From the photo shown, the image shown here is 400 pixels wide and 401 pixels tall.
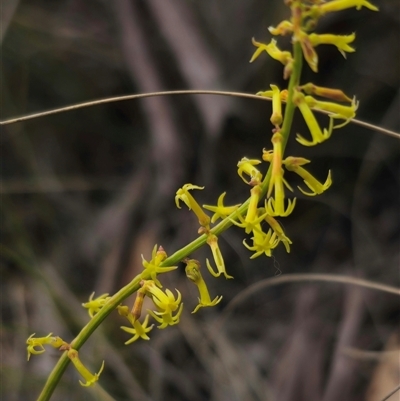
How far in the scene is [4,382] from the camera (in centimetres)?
137

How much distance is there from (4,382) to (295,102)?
1100 millimetres

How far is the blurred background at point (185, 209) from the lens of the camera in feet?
5.01

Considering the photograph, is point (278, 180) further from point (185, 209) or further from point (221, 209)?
point (185, 209)

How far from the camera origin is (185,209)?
5.88 ft

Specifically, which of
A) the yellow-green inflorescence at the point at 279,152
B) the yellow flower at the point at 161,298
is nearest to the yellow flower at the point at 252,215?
the yellow-green inflorescence at the point at 279,152

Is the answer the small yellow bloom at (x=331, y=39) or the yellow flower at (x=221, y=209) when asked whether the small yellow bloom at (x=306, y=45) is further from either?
the yellow flower at (x=221, y=209)

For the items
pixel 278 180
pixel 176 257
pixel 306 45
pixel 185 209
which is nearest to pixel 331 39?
pixel 306 45

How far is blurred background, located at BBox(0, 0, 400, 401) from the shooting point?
153cm

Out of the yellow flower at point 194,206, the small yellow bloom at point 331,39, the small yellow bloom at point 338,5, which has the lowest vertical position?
the yellow flower at point 194,206

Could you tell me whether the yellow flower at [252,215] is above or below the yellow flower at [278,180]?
below

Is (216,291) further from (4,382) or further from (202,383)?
(4,382)

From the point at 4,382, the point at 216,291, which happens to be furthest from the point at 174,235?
the point at 4,382

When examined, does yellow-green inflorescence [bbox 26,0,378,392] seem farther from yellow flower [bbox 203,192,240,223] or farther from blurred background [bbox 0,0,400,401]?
blurred background [bbox 0,0,400,401]

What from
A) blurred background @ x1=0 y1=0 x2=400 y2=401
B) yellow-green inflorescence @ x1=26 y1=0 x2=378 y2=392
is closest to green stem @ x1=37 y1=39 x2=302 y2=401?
yellow-green inflorescence @ x1=26 y1=0 x2=378 y2=392
